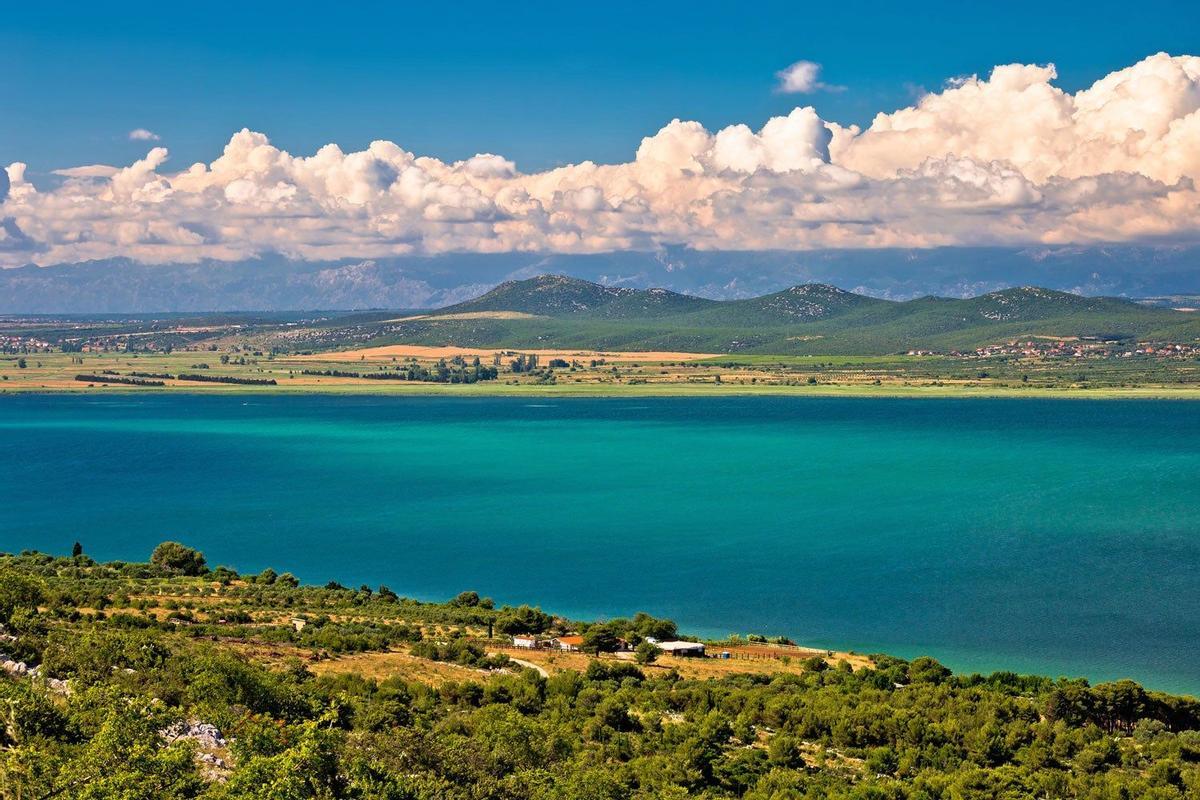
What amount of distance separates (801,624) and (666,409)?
402 feet

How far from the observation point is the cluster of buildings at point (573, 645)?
1673 inches

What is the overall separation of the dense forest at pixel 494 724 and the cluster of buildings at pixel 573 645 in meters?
1.08

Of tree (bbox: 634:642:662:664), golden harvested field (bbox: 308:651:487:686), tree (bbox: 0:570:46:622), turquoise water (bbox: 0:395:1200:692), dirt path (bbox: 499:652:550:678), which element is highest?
tree (bbox: 0:570:46:622)

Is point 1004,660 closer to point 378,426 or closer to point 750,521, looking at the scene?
point 750,521

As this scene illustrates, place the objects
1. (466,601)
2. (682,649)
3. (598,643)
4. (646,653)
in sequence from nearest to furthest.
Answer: (646,653)
(598,643)
(682,649)
(466,601)

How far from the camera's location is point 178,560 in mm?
56938

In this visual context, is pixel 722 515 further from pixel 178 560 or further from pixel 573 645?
pixel 573 645

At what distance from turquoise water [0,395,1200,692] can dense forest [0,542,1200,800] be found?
13426 mm

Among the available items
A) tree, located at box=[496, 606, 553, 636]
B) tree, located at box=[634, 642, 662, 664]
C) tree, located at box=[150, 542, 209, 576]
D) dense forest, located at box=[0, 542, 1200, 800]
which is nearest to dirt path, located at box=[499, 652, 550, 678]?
dense forest, located at box=[0, 542, 1200, 800]

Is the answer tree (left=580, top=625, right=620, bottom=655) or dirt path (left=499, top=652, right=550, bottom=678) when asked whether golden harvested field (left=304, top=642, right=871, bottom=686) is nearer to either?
dirt path (left=499, top=652, right=550, bottom=678)

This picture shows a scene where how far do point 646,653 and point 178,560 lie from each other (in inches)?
1038

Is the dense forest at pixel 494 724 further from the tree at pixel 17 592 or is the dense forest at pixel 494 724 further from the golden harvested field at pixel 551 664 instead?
the golden harvested field at pixel 551 664

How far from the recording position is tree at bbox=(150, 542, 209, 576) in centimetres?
5666

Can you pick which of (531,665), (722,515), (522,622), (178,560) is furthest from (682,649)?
(722,515)
